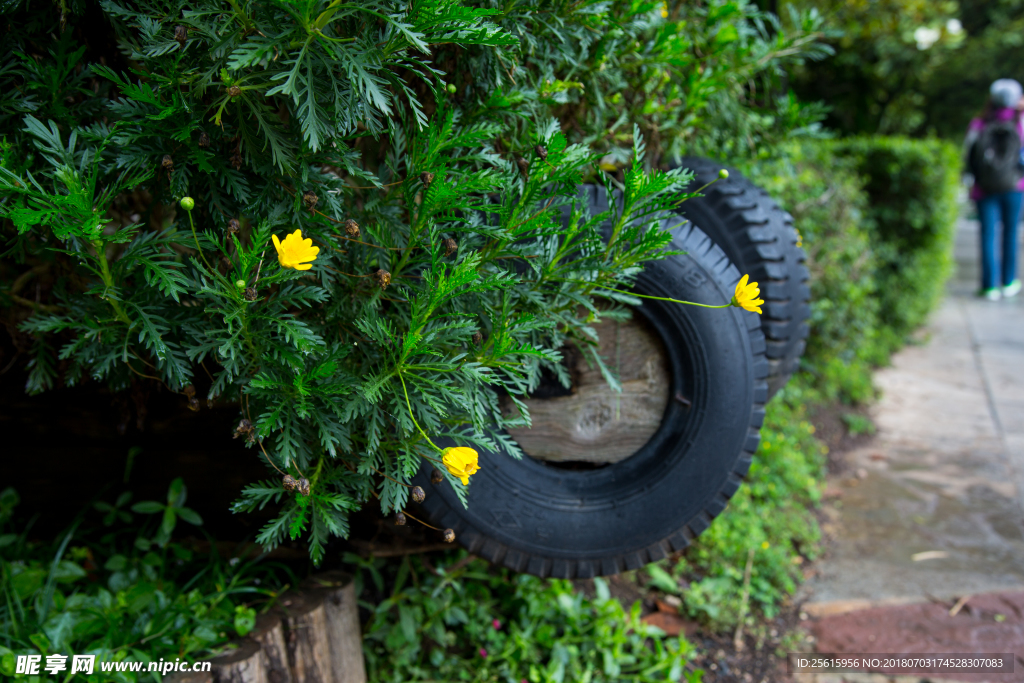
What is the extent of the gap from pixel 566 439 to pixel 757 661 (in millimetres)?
1344

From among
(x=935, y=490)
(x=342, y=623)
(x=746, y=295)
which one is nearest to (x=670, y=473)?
(x=746, y=295)

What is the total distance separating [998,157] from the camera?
6.85 m

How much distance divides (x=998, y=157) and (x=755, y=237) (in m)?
6.46

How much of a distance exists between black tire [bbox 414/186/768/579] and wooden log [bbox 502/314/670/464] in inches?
2.4

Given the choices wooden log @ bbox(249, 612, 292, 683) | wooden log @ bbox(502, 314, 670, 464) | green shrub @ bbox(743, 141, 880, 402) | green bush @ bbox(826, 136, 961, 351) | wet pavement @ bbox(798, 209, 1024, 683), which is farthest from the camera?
green bush @ bbox(826, 136, 961, 351)

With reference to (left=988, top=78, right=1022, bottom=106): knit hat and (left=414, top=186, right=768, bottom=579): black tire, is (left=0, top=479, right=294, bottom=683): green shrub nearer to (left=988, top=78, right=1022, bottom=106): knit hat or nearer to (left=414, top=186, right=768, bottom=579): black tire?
(left=414, top=186, right=768, bottom=579): black tire

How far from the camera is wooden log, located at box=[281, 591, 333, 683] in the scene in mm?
1915

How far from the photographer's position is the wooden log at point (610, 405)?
6.48 feet

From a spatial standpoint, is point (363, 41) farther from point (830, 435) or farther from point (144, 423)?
point (830, 435)

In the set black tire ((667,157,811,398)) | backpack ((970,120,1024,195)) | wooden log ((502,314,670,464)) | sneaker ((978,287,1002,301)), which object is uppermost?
backpack ((970,120,1024,195))

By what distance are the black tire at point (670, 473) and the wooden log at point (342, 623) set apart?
549 mm

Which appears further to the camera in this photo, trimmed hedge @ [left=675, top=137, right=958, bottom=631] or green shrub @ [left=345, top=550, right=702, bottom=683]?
trimmed hedge @ [left=675, top=137, right=958, bottom=631]

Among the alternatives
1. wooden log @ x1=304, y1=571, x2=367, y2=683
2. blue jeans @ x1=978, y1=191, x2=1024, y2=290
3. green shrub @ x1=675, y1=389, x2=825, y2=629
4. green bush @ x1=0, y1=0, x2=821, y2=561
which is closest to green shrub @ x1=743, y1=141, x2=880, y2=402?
green shrub @ x1=675, y1=389, x2=825, y2=629

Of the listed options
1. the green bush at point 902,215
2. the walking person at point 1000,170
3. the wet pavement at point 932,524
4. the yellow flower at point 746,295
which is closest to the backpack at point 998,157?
the walking person at point 1000,170
